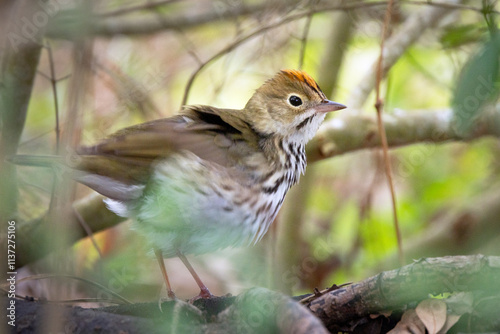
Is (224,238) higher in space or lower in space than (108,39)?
lower

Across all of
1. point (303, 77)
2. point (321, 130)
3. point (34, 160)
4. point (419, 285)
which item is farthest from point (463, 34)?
point (34, 160)

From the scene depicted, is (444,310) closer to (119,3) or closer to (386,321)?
(386,321)

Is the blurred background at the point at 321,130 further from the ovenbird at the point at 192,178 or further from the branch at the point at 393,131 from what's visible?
the ovenbird at the point at 192,178

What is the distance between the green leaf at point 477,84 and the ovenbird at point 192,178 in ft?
3.60

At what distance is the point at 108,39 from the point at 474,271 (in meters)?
5.02

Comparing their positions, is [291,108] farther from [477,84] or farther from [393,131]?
[477,84]

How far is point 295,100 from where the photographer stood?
353cm

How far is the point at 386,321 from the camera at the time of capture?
241cm

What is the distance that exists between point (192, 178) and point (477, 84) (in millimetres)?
1292

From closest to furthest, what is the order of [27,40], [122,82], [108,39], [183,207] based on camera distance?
[183,207] < [27,40] < [122,82] < [108,39]

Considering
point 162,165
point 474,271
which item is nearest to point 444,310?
point 474,271

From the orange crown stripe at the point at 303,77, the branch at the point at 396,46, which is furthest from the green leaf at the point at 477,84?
the branch at the point at 396,46

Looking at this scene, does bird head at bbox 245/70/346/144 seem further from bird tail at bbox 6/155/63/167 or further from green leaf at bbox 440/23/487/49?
bird tail at bbox 6/155/63/167

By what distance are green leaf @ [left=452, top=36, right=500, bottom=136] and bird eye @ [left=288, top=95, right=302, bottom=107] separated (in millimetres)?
1311
